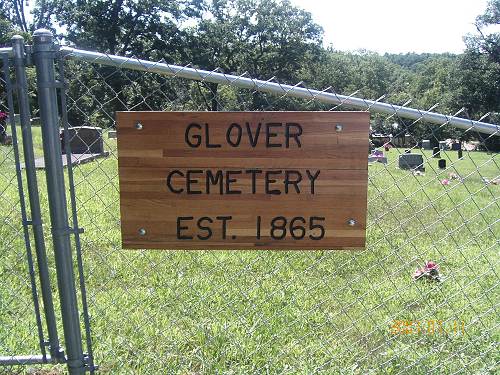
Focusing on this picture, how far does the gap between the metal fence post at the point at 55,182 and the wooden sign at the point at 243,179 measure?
0.26 metres

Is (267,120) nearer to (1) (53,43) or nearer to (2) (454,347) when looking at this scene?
(1) (53,43)

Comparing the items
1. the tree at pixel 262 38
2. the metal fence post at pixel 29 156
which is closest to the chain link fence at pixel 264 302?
the metal fence post at pixel 29 156

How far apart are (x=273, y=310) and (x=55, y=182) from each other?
1872 mm

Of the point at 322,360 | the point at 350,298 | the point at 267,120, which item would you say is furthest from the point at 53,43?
the point at 350,298

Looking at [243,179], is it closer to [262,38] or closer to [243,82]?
[243,82]

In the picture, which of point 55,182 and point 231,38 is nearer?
point 55,182

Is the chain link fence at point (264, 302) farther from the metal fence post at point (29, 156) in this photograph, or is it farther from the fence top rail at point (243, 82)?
the metal fence post at point (29, 156)

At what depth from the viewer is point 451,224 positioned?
5895 millimetres
